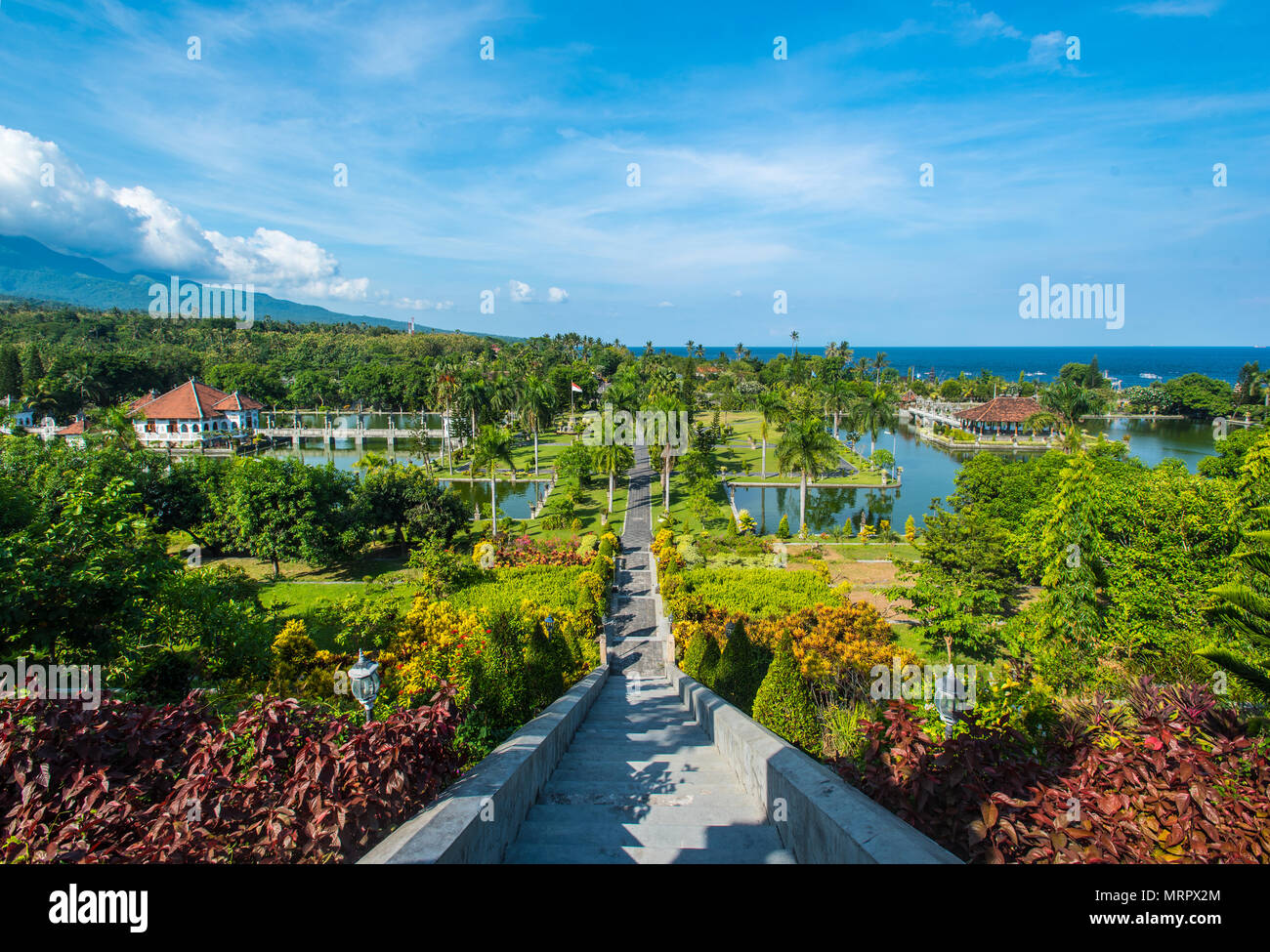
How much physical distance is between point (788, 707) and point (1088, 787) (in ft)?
12.5

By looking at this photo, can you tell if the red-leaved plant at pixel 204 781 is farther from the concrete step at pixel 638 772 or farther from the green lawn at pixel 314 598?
the green lawn at pixel 314 598

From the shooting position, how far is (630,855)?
3.91 m

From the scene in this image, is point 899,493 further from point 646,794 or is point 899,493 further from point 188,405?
point 188,405

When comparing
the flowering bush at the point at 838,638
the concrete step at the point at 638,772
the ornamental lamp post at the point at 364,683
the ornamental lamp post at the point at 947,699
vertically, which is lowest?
the flowering bush at the point at 838,638

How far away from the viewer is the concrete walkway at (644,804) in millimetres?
4051

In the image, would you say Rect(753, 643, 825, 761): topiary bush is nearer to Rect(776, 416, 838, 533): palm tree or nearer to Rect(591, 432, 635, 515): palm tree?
Rect(776, 416, 838, 533): palm tree

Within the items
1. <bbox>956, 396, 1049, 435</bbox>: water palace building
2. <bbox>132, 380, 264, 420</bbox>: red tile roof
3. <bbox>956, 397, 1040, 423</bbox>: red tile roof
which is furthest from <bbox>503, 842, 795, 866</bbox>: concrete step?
<bbox>956, 397, 1040, 423</bbox>: red tile roof

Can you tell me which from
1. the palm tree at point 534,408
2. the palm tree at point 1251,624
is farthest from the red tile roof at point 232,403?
the palm tree at point 1251,624

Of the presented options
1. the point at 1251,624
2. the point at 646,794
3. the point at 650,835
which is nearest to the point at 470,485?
the point at 646,794

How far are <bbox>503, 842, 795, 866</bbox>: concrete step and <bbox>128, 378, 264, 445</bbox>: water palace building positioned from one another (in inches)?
2436

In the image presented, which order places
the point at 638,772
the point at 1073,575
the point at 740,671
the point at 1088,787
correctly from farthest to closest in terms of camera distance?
the point at 1073,575, the point at 740,671, the point at 638,772, the point at 1088,787

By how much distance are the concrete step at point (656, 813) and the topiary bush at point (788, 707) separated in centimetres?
182

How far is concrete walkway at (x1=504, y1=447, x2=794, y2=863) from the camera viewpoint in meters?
4.05
